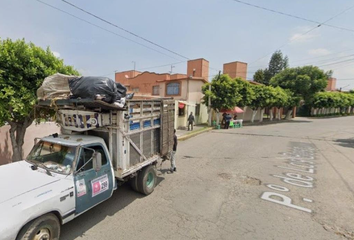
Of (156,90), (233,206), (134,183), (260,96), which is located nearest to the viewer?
(233,206)

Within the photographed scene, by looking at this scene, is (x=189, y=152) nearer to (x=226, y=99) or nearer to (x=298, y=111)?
(x=226, y=99)

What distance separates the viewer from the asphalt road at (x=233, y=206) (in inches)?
141

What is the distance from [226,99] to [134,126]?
15.4m

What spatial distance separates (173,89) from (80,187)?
760 inches

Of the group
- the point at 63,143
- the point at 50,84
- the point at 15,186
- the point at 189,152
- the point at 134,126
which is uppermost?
the point at 50,84

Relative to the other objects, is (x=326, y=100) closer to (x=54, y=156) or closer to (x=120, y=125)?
(x=120, y=125)

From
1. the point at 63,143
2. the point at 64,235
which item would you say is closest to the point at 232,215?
the point at 64,235

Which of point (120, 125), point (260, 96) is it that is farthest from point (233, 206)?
point (260, 96)

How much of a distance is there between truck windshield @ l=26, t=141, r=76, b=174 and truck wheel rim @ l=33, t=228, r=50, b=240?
0.91 m

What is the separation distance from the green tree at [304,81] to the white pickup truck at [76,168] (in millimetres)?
32510

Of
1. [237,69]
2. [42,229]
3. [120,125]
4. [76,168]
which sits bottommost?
[42,229]

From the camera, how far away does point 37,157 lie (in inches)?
153

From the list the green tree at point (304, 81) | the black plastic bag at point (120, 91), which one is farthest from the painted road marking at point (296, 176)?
the green tree at point (304, 81)

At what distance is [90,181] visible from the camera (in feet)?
11.6
